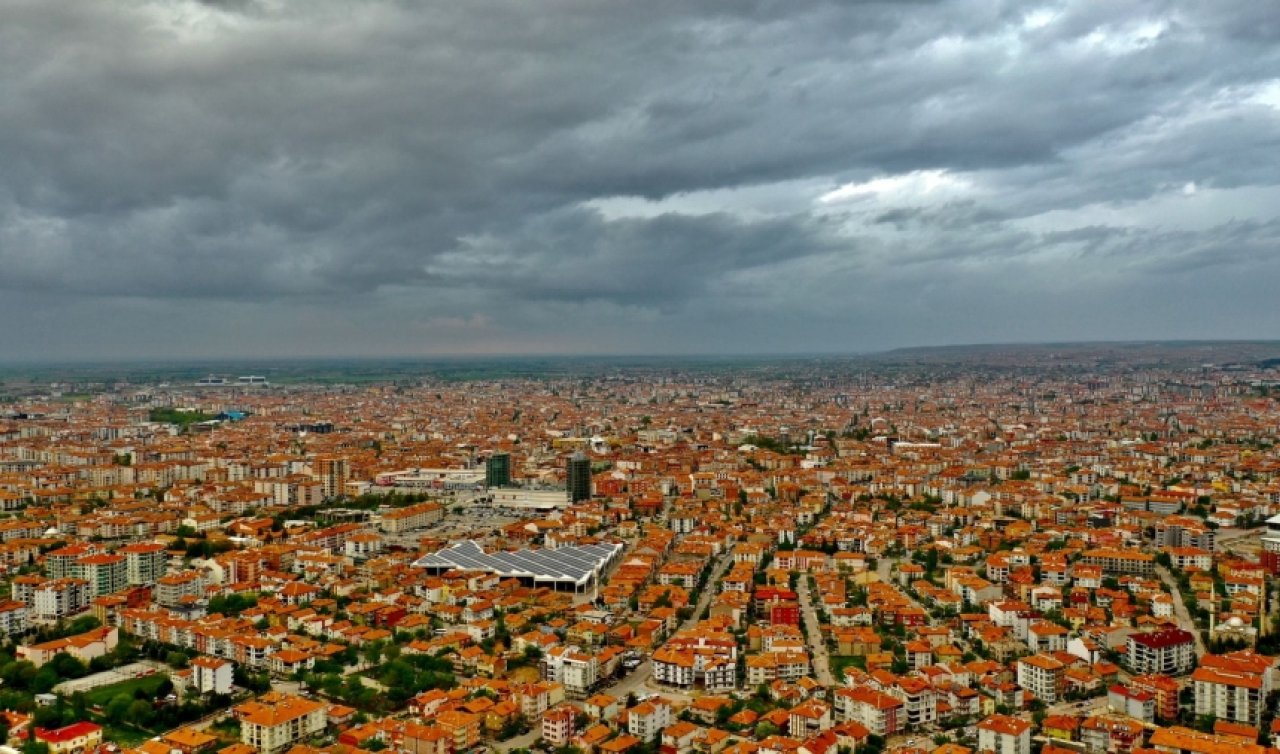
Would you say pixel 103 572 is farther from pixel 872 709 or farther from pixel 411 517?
pixel 872 709

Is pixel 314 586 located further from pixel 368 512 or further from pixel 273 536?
pixel 368 512

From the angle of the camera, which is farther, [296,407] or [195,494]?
[296,407]

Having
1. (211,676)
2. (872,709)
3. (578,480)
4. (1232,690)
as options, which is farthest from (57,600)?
(1232,690)

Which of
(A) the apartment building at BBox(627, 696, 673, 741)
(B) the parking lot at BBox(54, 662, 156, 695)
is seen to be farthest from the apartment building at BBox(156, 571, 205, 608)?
(A) the apartment building at BBox(627, 696, 673, 741)

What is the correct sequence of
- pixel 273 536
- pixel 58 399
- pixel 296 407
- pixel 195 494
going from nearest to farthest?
pixel 273 536 < pixel 195 494 < pixel 296 407 < pixel 58 399

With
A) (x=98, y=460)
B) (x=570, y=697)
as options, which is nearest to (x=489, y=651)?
(x=570, y=697)
